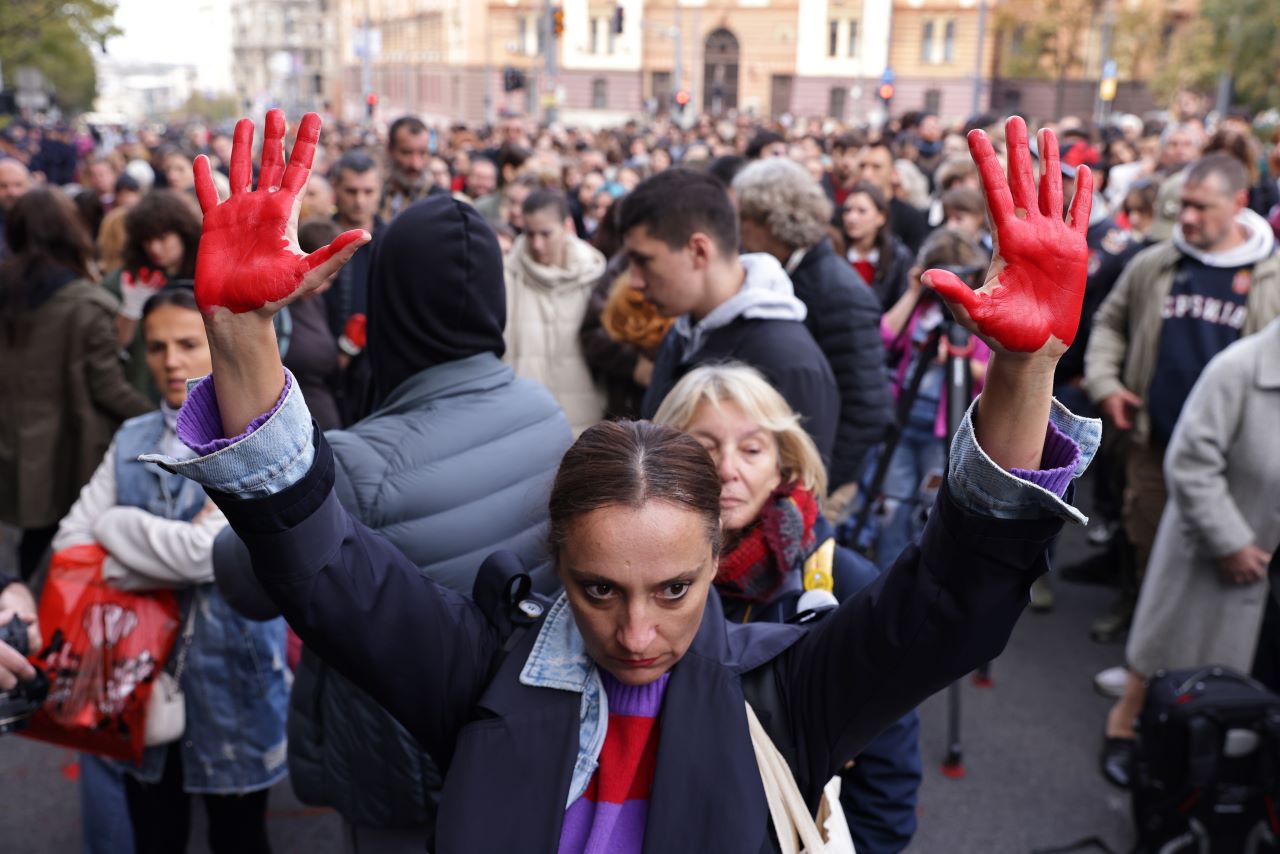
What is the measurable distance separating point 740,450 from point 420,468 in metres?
0.72

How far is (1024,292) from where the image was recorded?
136 cm

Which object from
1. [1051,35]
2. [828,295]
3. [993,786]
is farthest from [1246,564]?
[1051,35]

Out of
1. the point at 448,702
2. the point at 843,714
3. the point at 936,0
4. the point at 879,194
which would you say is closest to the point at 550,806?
the point at 448,702

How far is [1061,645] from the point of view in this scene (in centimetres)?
544

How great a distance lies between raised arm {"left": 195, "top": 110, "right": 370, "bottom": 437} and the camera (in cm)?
138

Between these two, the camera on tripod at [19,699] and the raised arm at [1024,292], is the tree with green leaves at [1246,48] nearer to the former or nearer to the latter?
the raised arm at [1024,292]

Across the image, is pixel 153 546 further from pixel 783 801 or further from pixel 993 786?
pixel 993 786

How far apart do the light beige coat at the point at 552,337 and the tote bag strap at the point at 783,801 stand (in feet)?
10.9

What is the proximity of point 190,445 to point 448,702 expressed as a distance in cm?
53

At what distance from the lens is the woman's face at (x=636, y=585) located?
1583 mm

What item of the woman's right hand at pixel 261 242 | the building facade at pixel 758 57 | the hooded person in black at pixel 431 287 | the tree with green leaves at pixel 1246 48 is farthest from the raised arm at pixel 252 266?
the building facade at pixel 758 57

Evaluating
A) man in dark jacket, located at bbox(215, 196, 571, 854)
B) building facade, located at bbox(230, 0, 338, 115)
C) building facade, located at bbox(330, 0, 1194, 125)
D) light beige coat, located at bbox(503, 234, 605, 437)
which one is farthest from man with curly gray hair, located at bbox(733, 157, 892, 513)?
building facade, located at bbox(230, 0, 338, 115)

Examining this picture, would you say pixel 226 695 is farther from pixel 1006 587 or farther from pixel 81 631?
pixel 1006 587

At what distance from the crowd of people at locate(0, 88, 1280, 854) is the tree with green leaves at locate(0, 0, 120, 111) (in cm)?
2652
